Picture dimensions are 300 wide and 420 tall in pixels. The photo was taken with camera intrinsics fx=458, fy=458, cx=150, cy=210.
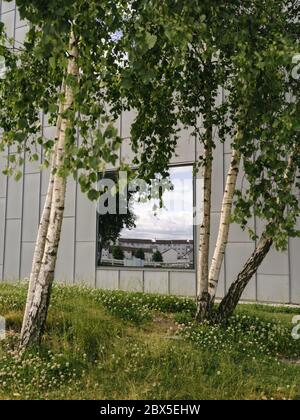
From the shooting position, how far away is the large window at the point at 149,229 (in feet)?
33.6

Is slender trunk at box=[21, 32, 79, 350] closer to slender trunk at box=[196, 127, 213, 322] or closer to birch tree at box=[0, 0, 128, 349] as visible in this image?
birch tree at box=[0, 0, 128, 349]

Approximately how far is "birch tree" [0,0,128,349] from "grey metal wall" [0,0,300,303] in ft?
15.4

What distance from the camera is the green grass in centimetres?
396

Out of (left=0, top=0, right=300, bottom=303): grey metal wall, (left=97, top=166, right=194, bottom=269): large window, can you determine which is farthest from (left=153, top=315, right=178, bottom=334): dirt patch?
(left=97, top=166, right=194, bottom=269): large window

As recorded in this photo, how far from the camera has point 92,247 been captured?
11289 mm

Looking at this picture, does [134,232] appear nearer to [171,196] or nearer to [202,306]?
[171,196]

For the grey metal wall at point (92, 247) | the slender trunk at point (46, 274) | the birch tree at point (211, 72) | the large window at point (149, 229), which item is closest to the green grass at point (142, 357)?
the slender trunk at point (46, 274)

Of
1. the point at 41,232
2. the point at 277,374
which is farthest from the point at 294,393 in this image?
the point at 41,232

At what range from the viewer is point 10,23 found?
1314 cm

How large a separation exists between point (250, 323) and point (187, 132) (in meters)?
5.30

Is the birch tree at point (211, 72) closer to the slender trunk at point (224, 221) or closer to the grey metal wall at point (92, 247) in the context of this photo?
the slender trunk at point (224, 221)

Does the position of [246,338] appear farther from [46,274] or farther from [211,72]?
[211,72]

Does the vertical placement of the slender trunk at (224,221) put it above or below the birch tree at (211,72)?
below

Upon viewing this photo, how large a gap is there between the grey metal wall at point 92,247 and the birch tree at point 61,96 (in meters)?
4.69
